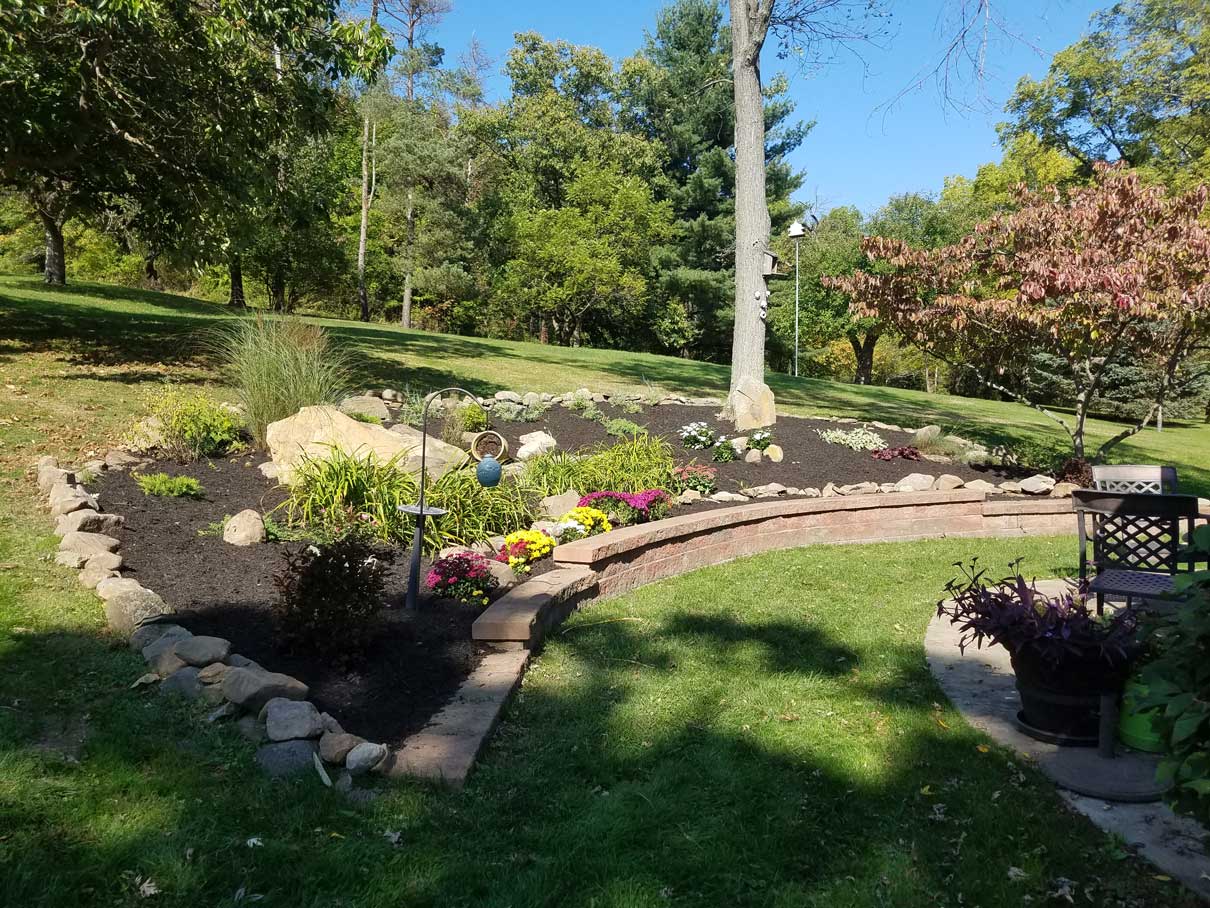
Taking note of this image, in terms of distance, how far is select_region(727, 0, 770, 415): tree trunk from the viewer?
31.2ft

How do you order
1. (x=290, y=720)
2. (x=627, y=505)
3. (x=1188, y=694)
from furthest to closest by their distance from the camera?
(x=627, y=505) < (x=290, y=720) < (x=1188, y=694)

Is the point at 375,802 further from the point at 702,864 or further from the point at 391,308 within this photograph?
the point at 391,308

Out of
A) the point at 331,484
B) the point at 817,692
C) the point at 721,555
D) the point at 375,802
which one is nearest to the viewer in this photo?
the point at 375,802

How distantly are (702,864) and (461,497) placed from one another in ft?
10.9

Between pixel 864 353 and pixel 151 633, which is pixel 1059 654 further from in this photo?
pixel 864 353

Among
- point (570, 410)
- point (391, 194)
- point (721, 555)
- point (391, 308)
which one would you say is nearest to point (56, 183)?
point (570, 410)

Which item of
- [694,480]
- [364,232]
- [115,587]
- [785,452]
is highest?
[364,232]

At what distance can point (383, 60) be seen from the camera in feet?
27.8

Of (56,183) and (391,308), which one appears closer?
(56,183)

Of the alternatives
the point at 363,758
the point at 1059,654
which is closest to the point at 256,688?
the point at 363,758

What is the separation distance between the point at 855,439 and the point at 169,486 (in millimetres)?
6705

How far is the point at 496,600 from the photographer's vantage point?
4363 millimetres

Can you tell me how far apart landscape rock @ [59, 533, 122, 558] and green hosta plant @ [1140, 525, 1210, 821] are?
4556 millimetres

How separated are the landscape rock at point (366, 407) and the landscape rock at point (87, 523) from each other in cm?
261
